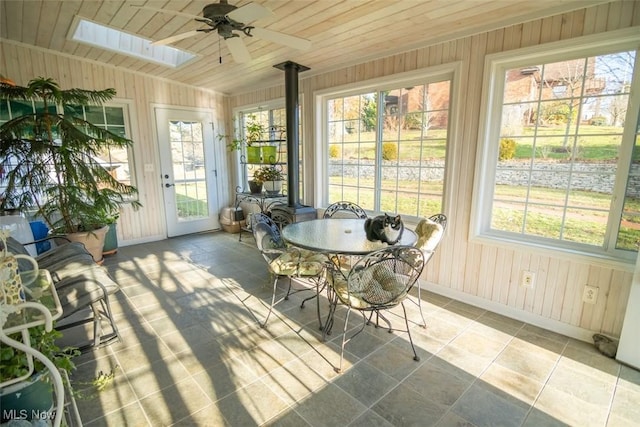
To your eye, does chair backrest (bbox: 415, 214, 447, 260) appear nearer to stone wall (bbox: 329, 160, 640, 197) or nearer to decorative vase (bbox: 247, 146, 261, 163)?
stone wall (bbox: 329, 160, 640, 197)

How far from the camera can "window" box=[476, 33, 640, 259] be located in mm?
2150

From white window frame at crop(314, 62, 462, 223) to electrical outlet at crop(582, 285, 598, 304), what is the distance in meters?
1.16

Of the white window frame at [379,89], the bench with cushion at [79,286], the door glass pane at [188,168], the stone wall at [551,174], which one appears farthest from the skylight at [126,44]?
the stone wall at [551,174]

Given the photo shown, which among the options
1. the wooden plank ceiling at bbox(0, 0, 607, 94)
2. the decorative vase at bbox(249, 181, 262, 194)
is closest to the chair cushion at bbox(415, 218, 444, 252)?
the wooden plank ceiling at bbox(0, 0, 607, 94)

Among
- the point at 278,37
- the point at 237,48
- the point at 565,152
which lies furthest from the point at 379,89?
the point at 565,152

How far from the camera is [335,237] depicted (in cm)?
239

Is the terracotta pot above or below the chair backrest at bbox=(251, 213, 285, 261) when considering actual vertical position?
below

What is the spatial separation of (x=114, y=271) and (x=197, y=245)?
1.20 meters

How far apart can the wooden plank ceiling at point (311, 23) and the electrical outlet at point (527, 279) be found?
189cm

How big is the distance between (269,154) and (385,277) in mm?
3126

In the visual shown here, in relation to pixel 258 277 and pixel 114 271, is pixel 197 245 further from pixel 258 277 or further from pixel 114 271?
pixel 258 277

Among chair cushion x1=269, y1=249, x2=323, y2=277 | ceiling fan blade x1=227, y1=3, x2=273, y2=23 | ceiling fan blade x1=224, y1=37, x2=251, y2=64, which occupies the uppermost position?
ceiling fan blade x1=227, y1=3, x2=273, y2=23

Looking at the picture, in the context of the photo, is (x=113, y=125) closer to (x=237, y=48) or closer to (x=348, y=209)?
(x=237, y=48)

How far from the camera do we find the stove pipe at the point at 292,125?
375cm
